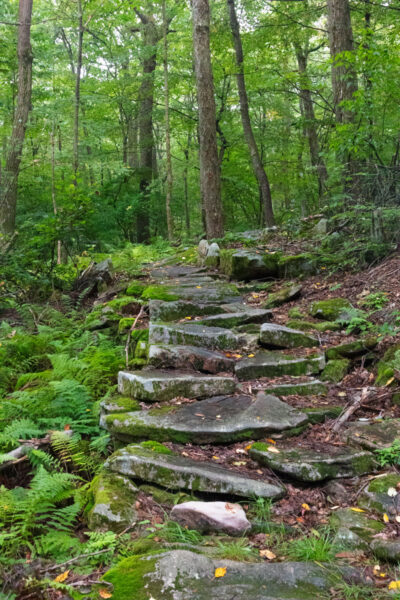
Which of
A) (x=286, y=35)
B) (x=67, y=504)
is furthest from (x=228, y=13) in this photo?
(x=67, y=504)

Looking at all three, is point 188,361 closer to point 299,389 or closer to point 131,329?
point 299,389

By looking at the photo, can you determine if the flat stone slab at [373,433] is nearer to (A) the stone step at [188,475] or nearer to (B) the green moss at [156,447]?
(A) the stone step at [188,475]

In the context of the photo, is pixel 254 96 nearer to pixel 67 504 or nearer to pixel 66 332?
pixel 66 332

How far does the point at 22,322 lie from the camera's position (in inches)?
276

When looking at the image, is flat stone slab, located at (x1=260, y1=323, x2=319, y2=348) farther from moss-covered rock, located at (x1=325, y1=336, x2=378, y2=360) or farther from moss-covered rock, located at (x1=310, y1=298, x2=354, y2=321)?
moss-covered rock, located at (x1=310, y1=298, x2=354, y2=321)

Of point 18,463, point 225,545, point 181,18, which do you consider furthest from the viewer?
point 181,18

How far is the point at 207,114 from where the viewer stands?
9328 millimetres

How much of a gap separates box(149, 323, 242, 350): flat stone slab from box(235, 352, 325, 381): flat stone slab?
52 centimetres

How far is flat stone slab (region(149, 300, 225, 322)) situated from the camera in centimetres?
570

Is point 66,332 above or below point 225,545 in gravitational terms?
above

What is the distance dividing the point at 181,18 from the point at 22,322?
1649 cm

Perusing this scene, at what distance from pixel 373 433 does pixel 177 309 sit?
125 inches

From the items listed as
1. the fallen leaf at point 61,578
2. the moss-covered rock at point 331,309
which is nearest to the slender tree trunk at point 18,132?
the moss-covered rock at point 331,309

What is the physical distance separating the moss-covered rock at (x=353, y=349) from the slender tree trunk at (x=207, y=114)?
5.72 metres
